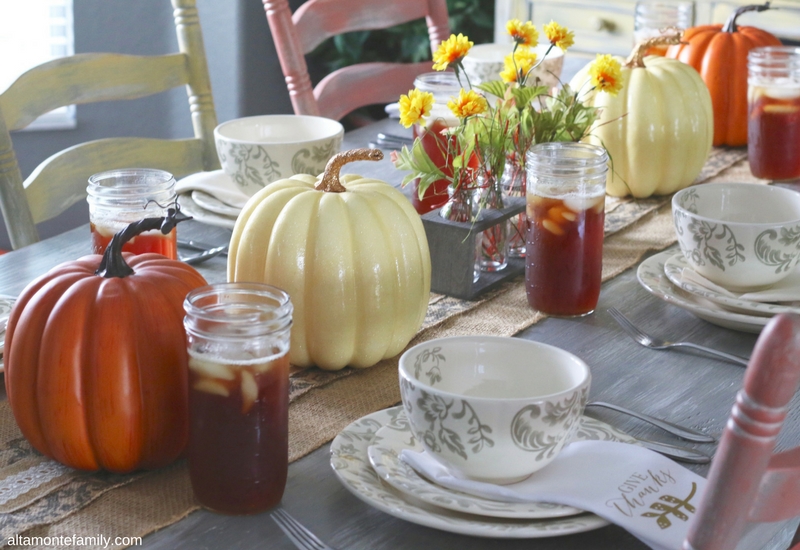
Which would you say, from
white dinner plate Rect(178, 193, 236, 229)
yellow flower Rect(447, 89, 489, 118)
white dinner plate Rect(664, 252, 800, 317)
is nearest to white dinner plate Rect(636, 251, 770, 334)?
white dinner plate Rect(664, 252, 800, 317)

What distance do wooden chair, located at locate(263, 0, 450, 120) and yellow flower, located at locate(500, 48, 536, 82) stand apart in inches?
28.4

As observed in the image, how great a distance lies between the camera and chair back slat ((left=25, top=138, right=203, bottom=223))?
1.40m

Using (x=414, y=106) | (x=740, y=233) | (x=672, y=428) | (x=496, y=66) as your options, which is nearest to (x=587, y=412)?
(x=672, y=428)

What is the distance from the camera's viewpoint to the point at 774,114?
1.50 meters

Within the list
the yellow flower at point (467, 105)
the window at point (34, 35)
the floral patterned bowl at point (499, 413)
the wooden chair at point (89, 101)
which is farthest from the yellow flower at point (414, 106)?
the window at point (34, 35)

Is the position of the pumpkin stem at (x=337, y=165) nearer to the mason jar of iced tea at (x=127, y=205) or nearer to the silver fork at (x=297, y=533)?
the mason jar of iced tea at (x=127, y=205)

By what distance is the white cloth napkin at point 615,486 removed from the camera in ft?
1.97

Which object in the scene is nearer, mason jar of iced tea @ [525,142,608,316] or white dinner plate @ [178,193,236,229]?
mason jar of iced tea @ [525,142,608,316]

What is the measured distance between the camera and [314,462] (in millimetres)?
728

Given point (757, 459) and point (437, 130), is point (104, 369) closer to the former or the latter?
point (757, 459)

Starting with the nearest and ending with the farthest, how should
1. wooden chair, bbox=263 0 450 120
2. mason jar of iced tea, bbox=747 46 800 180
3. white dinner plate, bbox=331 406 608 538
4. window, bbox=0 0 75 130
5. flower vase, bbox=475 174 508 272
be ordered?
1. white dinner plate, bbox=331 406 608 538
2. flower vase, bbox=475 174 508 272
3. mason jar of iced tea, bbox=747 46 800 180
4. wooden chair, bbox=263 0 450 120
5. window, bbox=0 0 75 130

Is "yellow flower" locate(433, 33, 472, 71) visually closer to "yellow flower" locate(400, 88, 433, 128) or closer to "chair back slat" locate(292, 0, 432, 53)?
"yellow flower" locate(400, 88, 433, 128)

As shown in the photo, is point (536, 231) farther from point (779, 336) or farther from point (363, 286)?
point (779, 336)

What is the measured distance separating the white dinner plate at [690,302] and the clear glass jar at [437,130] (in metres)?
0.28
